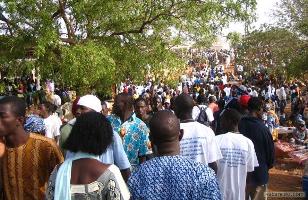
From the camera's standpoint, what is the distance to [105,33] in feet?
34.8

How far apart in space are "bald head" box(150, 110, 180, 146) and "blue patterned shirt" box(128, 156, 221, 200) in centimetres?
16

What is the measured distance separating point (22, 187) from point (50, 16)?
6739 mm

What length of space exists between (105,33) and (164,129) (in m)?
8.24

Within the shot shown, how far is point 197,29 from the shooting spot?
10.9 meters

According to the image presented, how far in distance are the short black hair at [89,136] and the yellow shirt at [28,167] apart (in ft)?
2.06

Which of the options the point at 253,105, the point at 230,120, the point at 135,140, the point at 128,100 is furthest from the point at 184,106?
the point at 253,105

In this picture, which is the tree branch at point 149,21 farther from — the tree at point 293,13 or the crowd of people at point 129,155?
the tree at point 293,13

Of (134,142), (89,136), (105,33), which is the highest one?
(105,33)

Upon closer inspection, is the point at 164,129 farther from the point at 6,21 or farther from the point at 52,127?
the point at 6,21

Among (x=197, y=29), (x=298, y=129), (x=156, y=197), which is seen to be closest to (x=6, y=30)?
(x=197, y=29)

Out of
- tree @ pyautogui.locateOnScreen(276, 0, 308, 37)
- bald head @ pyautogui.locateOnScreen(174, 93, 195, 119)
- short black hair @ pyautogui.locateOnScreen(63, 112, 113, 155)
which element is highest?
tree @ pyautogui.locateOnScreen(276, 0, 308, 37)

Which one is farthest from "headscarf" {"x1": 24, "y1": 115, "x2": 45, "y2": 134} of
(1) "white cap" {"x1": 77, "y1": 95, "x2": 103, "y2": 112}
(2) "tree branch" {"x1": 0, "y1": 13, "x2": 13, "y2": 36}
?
(2) "tree branch" {"x1": 0, "y1": 13, "x2": 13, "y2": 36}

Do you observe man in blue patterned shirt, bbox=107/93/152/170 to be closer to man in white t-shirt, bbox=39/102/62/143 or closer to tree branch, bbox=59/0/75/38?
man in white t-shirt, bbox=39/102/62/143

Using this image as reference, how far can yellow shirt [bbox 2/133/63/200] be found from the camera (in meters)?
3.14
